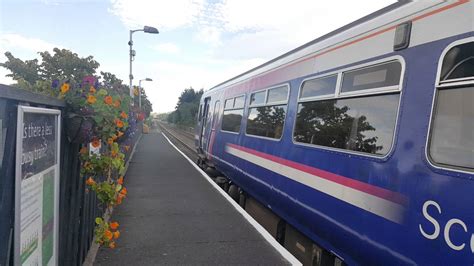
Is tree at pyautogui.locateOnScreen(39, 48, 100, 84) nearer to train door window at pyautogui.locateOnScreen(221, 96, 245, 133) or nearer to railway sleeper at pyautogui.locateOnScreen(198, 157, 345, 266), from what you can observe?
train door window at pyautogui.locateOnScreen(221, 96, 245, 133)

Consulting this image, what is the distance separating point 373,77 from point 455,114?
105 centimetres

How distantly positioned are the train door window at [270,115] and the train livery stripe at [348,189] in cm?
50

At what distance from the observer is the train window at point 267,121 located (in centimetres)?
586

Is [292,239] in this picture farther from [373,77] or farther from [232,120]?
[232,120]

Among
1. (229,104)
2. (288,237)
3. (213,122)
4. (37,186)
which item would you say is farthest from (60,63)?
(37,186)

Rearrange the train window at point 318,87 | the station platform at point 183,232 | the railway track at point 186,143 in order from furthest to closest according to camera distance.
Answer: the railway track at point 186,143 → the station platform at point 183,232 → the train window at point 318,87

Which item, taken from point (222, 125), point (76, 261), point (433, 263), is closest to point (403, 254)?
point (433, 263)

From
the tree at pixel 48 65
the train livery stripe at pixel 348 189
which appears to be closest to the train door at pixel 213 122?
the train livery stripe at pixel 348 189

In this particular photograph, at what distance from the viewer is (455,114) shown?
2.71 metres

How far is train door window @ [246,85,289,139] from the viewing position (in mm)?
5831

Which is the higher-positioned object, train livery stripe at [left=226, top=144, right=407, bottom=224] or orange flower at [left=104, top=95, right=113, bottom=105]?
orange flower at [left=104, top=95, right=113, bottom=105]

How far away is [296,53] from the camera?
18.7 feet

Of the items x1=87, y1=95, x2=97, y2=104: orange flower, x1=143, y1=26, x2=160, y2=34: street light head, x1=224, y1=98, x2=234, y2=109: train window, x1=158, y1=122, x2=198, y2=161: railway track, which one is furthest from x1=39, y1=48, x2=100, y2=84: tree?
→ x1=87, y1=95, x2=97, y2=104: orange flower

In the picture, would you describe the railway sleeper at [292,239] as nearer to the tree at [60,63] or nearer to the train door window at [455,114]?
the train door window at [455,114]
